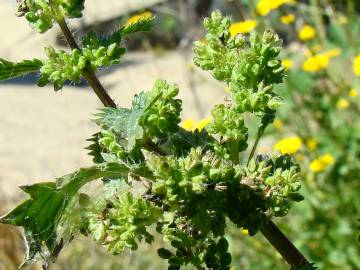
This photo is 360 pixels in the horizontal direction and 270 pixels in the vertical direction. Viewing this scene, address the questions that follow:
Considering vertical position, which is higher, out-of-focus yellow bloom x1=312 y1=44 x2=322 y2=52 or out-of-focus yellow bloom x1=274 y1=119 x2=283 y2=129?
out-of-focus yellow bloom x1=312 y1=44 x2=322 y2=52

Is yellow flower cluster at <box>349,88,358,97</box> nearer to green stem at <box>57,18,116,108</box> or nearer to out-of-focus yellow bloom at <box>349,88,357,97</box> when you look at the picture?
out-of-focus yellow bloom at <box>349,88,357,97</box>

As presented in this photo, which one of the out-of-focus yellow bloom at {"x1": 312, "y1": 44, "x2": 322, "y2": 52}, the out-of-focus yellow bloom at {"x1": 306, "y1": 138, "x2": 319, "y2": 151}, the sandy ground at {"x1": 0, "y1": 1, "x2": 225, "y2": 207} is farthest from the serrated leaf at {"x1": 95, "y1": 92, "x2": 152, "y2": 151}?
the sandy ground at {"x1": 0, "y1": 1, "x2": 225, "y2": 207}

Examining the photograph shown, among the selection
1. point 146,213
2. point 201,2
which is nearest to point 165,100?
point 146,213

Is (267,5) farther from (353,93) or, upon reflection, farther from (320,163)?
(320,163)

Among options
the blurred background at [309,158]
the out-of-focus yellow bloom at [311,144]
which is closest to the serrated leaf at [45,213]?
the blurred background at [309,158]

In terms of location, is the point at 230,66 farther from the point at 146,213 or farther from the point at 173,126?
the point at 146,213

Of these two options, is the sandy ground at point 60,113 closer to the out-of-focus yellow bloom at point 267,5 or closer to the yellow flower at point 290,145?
the out-of-focus yellow bloom at point 267,5
